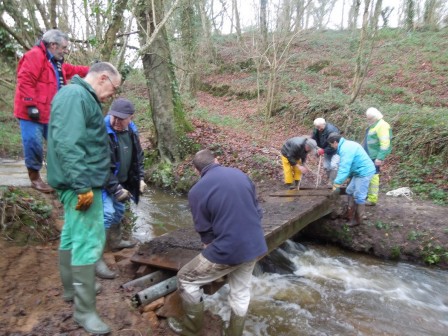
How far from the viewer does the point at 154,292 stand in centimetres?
383

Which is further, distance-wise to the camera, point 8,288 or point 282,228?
point 282,228

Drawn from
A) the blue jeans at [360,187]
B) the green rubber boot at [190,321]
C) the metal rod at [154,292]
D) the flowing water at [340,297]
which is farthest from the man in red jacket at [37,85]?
the blue jeans at [360,187]

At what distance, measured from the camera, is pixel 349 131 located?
42.0 feet

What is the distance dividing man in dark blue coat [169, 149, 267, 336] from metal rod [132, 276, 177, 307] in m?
0.48

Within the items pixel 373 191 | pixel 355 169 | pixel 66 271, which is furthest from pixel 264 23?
pixel 66 271

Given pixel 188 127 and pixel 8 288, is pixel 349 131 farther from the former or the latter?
pixel 8 288

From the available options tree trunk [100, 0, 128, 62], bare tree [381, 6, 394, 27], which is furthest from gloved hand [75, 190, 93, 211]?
bare tree [381, 6, 394, 27]

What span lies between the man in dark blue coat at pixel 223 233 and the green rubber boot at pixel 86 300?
86cm

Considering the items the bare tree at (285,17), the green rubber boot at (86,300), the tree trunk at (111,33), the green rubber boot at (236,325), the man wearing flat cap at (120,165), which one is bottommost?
the green rubber boot at (236,325)

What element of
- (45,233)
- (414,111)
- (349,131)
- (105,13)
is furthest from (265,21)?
Result: (45,233)

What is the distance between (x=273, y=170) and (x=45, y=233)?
20.7ft

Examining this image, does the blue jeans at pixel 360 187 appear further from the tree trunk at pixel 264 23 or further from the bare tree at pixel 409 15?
the bare tree at pixel 409 15

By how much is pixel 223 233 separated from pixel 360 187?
14.3ft

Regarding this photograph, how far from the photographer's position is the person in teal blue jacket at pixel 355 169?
20.8 feet
